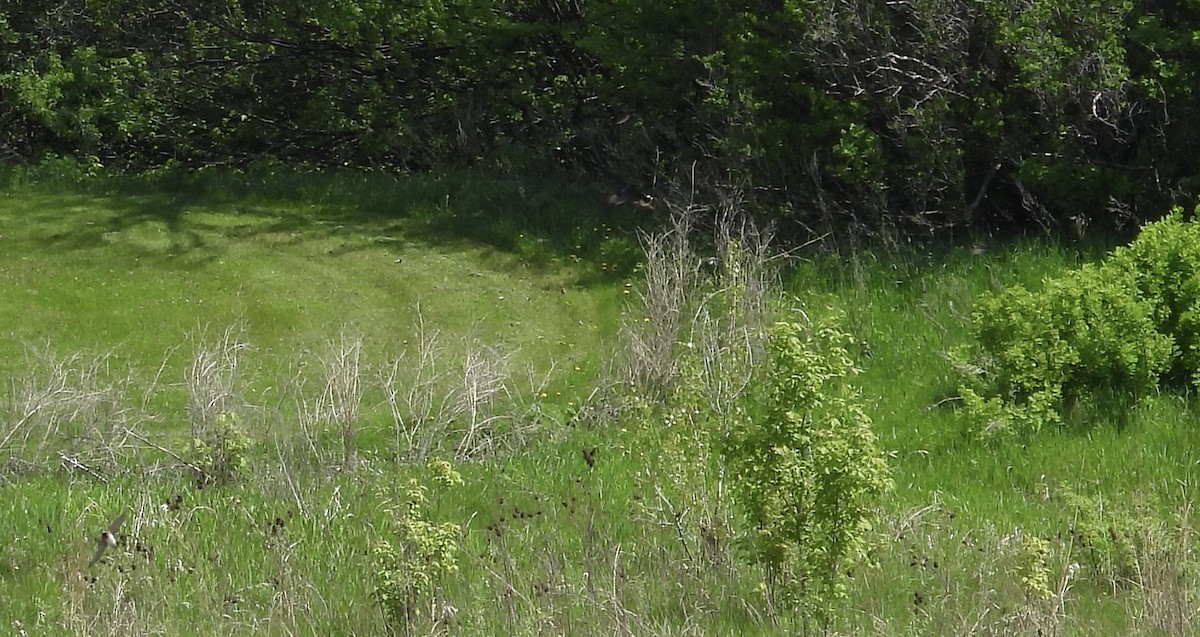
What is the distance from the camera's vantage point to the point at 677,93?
16.6m

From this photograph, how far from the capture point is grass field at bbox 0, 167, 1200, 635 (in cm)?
641

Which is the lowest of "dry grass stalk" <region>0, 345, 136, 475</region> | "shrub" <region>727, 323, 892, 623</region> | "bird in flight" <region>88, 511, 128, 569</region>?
"dry grass stalk" <region>0, 345, 136, 475</region>

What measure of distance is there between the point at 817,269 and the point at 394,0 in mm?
7742

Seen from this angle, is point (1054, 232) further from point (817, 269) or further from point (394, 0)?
point (394, 0)

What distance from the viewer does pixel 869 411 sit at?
10.4 metres

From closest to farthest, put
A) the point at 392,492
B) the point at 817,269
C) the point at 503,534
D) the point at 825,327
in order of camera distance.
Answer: the point at 825,327 → the point at 503,534 → the point at 392,492 → the point at 817,269

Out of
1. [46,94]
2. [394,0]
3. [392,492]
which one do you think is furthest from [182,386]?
[46,94]

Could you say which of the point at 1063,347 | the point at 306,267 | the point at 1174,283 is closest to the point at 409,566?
the point at 1063,347

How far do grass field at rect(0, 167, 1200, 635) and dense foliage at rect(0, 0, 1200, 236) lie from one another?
943mm

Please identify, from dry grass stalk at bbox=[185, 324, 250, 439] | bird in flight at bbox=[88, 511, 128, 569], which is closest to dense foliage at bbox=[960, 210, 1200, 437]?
dry grass stalk at bbox=[185, 324, 250, 439]

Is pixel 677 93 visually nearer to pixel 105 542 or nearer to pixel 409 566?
pixel 105 542

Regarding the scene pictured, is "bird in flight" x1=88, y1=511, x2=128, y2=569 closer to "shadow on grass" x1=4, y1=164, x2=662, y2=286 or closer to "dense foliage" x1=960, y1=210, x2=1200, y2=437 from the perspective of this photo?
"dense foliage" x1=960, y1=210, x2=1200, y2=437

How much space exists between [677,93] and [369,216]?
3.79m

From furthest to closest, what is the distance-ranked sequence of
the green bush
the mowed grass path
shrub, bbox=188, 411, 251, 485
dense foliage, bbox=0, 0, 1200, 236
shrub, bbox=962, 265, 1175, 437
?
1. the mowed grass path
2. dense foliage, bbox=0, 0, 1200, 236
3. the green bush
4. shrub, bbox=962, 265, 1175, 437
5. shrub, bbox=188, 411, 251, 485
